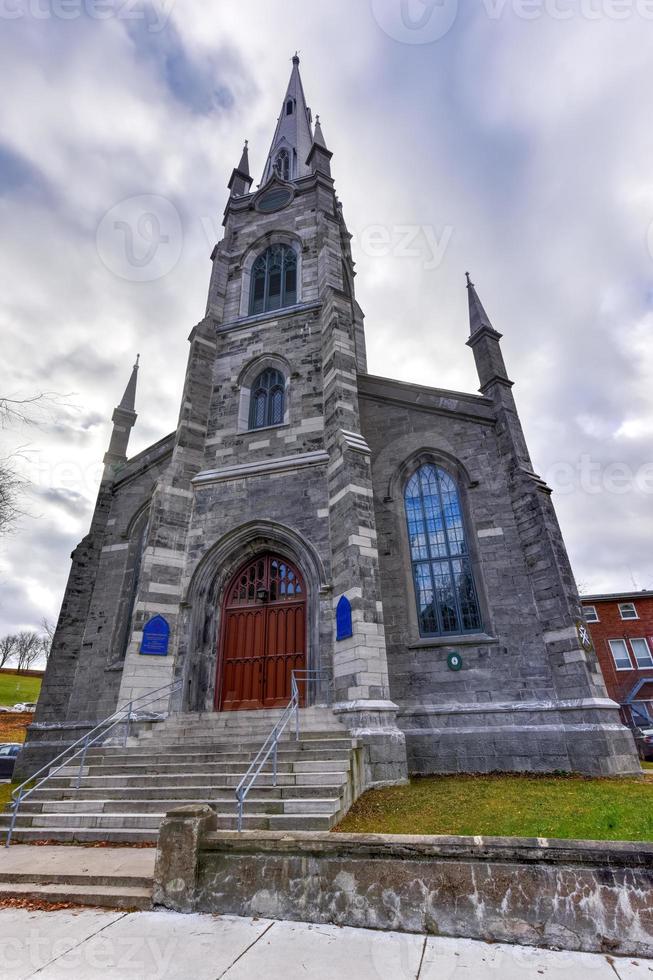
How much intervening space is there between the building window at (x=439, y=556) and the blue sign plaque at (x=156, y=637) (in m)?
6.05

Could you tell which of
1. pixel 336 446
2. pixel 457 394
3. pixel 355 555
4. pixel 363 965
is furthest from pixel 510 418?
pixel 363 965

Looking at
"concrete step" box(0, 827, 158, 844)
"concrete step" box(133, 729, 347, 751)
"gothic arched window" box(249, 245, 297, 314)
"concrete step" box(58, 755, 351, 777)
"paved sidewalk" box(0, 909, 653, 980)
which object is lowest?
"paved sidewalk" box(0, 909, 653, 980)

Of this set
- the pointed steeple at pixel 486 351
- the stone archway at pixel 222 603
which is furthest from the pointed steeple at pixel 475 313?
the stone archway at pixel 222 603

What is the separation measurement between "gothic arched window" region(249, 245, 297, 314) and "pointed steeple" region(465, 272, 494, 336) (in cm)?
601

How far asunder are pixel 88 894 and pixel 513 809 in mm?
5211

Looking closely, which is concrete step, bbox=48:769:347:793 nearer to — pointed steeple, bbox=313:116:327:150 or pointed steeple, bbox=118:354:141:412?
pointed steeple, bbox=118:354:141:412

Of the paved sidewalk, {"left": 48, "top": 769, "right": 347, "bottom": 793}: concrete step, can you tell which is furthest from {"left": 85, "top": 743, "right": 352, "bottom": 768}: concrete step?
the paved sidewalk

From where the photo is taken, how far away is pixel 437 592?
467 inches

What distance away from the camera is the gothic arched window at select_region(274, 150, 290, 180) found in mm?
25302

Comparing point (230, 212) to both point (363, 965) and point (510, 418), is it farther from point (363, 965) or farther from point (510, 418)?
point (363, 965)

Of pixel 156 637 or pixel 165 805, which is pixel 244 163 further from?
pixel 165 805

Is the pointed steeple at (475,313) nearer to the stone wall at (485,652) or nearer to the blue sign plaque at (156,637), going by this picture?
the stone wall at (485,652)

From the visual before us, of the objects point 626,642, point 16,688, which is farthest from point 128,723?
point 16,688

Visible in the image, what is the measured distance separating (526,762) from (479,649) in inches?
90.3
